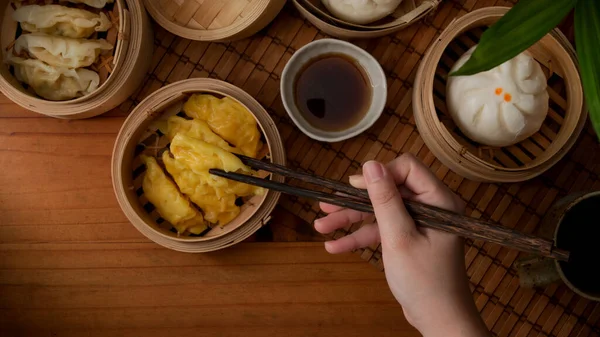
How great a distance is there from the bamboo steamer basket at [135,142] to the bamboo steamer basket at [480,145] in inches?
21.4

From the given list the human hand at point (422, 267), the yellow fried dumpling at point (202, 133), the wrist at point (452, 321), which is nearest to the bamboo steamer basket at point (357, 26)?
the yellow fried dumpling at point (202, 133)

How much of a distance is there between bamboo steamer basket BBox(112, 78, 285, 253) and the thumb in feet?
1.61

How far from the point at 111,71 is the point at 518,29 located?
1.30m

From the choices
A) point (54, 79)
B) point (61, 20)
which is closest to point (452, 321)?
point (54, 79)

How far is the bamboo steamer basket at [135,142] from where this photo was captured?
1699 millimetres

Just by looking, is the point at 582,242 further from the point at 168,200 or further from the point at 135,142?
the point at 135,142

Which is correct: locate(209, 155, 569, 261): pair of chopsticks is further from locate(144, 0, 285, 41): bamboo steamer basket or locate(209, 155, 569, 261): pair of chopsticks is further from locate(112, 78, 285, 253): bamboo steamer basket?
locate(144, 0, 285, 41): bamboo steamer basket

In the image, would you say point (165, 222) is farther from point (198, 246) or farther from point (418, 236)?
point (418, 236)

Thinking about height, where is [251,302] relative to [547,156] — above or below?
below

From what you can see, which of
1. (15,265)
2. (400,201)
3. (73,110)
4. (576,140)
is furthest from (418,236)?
(15,265)

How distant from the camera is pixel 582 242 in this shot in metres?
1.62

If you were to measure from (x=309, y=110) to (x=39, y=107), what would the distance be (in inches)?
37.2

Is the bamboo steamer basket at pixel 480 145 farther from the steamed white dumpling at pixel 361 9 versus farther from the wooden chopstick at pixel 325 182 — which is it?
the wooden chopstick at pixel 325 182

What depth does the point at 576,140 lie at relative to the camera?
179cm
